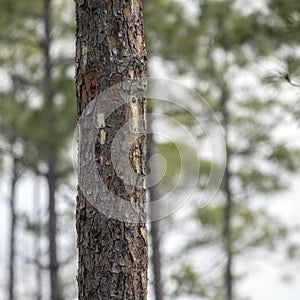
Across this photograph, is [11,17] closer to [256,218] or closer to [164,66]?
[164,66]

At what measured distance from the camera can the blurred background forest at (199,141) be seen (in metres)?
10.8

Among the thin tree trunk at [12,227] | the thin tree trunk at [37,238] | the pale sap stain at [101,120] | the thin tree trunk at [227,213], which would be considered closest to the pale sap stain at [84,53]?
the pale sap stain at [101,120]

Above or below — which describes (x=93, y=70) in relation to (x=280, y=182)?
below

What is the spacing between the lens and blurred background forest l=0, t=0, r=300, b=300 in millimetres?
10773

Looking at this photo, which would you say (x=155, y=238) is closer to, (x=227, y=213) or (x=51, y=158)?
(x=51, y=158)

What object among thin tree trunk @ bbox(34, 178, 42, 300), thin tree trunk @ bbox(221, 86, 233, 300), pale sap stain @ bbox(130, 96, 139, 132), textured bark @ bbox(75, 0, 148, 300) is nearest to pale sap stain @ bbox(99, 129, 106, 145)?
textured bark @ bbox(75, 0, 148, 300)

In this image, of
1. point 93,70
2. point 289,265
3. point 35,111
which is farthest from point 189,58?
point 93,70

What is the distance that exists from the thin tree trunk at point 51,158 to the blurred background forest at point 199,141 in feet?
0.05

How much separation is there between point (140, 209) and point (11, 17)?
8.22 meters

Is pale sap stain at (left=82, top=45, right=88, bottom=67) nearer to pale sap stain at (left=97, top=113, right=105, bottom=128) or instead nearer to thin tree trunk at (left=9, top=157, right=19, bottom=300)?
pale sap stain at (left=97, top=113, right=105, bottom=128)

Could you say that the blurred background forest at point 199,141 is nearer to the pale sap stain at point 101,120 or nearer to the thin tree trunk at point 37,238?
the thin tree trunk at point 37,238

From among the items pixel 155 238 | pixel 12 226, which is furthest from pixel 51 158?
pixel 12 226

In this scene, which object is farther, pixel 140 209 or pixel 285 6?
pixel 285 6

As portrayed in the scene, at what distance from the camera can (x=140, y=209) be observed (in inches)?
150
